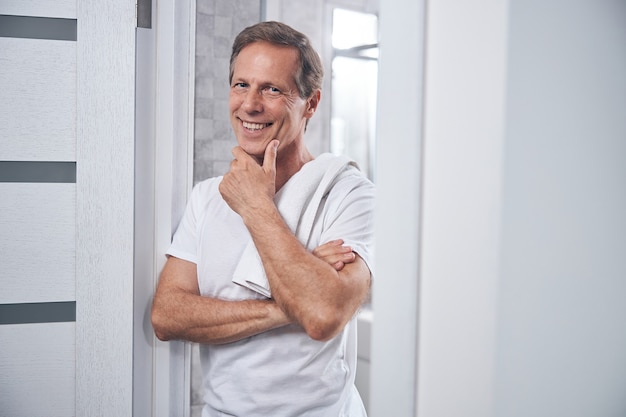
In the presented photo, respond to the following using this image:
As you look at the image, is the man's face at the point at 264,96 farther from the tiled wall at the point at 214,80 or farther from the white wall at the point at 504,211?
the white wall at the point at 504,211

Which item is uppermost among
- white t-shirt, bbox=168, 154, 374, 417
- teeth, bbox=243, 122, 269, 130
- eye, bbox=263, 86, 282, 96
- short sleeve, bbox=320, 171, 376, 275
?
eye, bbox=263, 86, 282, 96

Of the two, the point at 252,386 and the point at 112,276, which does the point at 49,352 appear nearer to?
the point at 112,276

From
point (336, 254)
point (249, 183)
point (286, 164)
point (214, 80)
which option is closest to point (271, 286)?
point (336, 254)

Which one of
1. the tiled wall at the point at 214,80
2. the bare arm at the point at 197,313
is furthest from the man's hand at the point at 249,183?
the tiled wall at the point at 214,80

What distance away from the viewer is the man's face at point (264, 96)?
4.49ft

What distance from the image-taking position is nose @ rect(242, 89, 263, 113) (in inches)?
54.0

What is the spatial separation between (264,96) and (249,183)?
25 centimetres

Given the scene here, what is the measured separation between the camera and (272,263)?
1146 millimetres

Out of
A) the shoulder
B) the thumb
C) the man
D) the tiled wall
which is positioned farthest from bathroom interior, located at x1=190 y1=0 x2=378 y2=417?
the shoulder

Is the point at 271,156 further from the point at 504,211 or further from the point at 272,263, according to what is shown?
the point at 504,211

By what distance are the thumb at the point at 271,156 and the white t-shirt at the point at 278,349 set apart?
153mm

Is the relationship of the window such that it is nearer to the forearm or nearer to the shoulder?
the shoulder

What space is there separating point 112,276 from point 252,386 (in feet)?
1.34

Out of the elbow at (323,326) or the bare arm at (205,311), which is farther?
the bare arm at (205,311)
